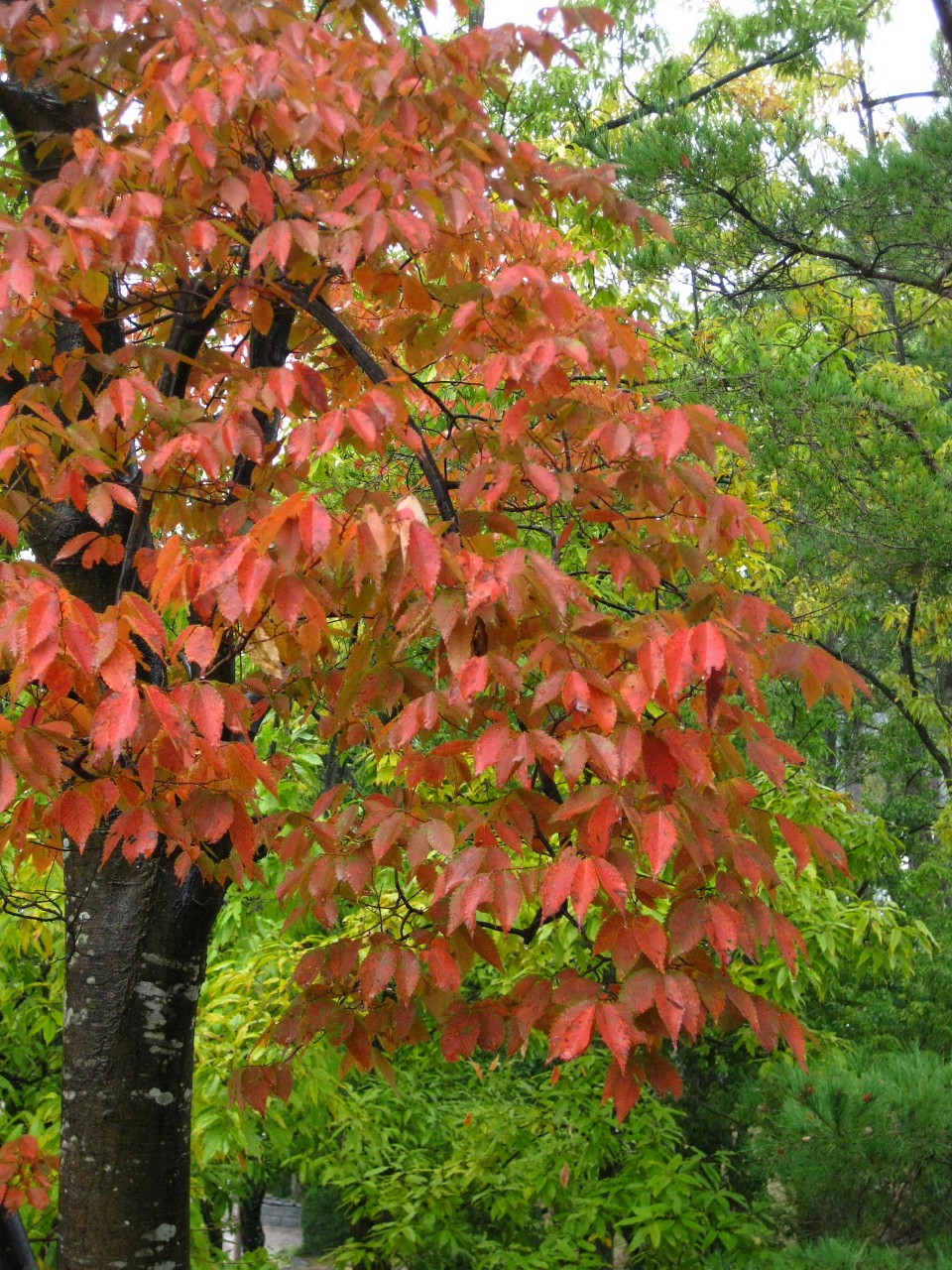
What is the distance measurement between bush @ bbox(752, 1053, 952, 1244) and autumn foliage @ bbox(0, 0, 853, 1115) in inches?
28.0

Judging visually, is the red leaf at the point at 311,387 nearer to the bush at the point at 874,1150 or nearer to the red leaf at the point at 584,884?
the red leaf at the point at 584,884

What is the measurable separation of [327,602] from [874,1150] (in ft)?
6.10

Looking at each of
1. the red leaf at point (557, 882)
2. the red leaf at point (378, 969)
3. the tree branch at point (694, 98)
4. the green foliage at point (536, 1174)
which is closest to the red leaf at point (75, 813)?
the red leaf at point (378, 969)

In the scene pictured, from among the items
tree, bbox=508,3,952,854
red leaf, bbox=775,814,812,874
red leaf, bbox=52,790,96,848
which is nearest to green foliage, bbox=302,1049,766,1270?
red leaf, bbox=52,790,96,848

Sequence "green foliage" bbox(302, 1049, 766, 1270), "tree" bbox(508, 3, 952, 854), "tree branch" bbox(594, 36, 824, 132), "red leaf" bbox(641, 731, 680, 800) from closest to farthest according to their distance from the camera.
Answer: "red leaf" bbox(641, 731, 680, 800) < "green foliage" bbox(302, 1049, 766, 1270) < "tree" bbox(508, 3, 952, 854) < "tree branch" bbox(594, 36, 824, 132)

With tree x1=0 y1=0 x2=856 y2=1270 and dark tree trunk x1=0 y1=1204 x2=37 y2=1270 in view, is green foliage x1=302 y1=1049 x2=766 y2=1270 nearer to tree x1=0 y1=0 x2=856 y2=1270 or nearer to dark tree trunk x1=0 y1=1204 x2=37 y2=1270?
dark tree trunk x1=0 y1=1204 x2=37 y2=1270

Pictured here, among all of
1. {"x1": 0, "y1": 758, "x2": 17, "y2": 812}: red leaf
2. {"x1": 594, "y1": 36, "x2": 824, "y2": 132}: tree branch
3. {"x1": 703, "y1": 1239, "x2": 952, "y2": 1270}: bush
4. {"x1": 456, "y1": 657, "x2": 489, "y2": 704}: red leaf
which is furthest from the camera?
{"x1": 594, "y1": 36, "x2": 824, "y2": 132}: tree branch

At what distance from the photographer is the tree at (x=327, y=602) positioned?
67.0 inches

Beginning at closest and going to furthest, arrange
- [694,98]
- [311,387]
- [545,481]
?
[545,481] < [311,387] < [694,98]

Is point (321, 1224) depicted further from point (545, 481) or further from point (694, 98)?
point (545, 481)

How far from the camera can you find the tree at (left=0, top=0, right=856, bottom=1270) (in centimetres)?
170

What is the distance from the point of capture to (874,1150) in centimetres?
253

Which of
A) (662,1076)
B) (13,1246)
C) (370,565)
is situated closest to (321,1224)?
(13,1246)

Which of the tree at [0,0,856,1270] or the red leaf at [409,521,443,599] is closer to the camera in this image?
the red leaf at [409,521,443,599]
